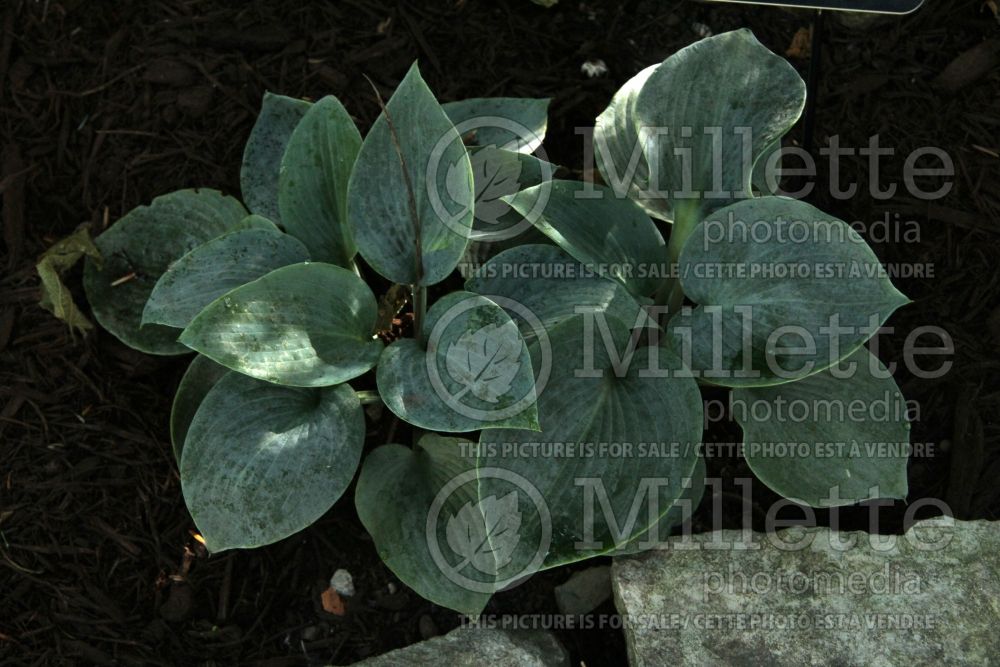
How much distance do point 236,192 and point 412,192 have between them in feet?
2.50

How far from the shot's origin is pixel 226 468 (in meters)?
1.89

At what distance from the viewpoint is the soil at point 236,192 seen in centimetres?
223

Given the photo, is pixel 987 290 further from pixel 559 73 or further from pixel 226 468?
pixel 226 468

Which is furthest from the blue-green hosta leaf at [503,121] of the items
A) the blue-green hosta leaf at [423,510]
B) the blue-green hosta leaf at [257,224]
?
the blue-green hosta leaf at [423,510]

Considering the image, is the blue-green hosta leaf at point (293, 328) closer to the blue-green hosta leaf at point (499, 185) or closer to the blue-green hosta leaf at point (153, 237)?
the blue-green hosta leaf at point (499, 185)

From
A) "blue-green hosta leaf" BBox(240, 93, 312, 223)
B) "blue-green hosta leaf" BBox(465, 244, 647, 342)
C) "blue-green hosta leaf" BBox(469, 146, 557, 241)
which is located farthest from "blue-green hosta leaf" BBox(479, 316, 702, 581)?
"blue-green hosta leaf" BBox(240, 93, 312, 223)

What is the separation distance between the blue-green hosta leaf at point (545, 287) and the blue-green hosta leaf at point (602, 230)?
0.15 ft

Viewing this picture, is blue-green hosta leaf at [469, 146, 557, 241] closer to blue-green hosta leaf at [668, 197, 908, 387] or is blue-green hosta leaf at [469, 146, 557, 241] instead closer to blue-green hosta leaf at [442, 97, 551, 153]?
blue-green hosta leaf at [442, 97, 551, 153]

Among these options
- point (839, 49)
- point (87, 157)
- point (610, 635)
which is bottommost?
point (610, 635)

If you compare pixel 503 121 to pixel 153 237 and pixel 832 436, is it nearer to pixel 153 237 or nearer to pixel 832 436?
pixel 153 237

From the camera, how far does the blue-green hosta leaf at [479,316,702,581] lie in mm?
1814

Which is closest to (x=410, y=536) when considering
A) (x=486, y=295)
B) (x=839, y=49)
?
(x=486, y=295)

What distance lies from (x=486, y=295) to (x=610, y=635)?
2.65 ft

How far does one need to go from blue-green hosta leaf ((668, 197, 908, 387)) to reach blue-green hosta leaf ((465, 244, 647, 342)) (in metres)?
0.13
